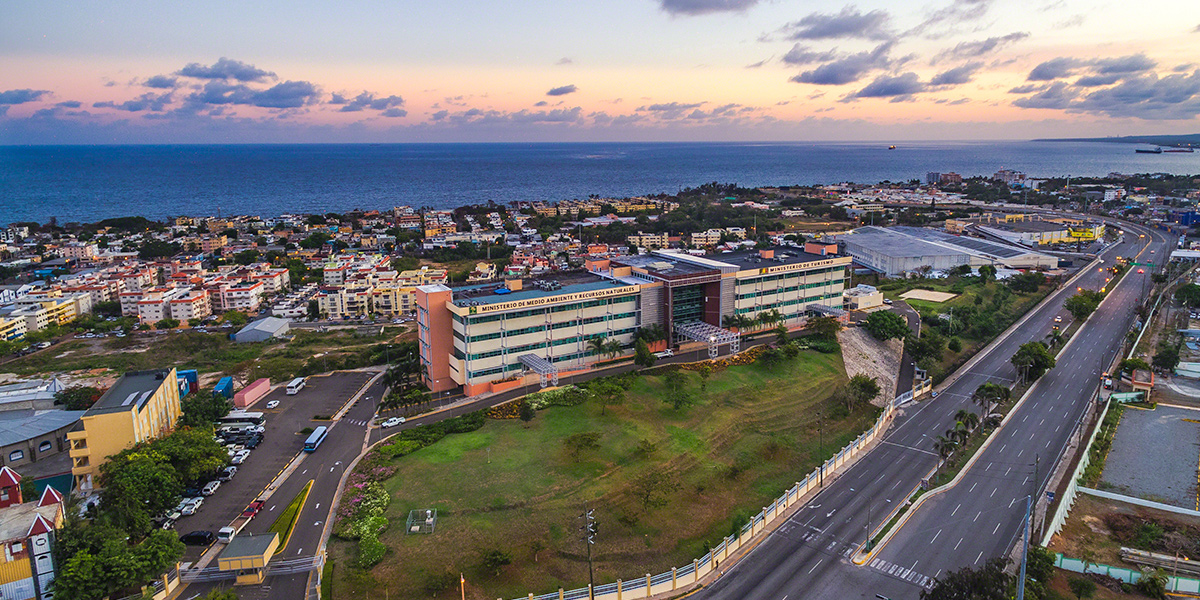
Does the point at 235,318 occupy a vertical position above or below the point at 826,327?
below

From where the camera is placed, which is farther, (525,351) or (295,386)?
(295,386)

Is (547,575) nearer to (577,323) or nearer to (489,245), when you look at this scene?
(577,323)

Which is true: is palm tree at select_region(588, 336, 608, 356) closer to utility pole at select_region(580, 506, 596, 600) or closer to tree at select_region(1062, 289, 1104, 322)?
utility pole at select_region(580, 506, 596, 600)

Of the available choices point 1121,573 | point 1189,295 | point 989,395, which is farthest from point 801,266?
point 1121,573

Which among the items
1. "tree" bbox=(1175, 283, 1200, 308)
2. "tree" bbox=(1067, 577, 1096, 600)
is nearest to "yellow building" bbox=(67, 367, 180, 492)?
"tree" bbox=(1067, 577, 1096, 600)

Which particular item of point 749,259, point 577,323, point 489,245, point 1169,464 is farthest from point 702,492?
point 489,245

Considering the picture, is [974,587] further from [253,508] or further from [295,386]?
[295,386]
